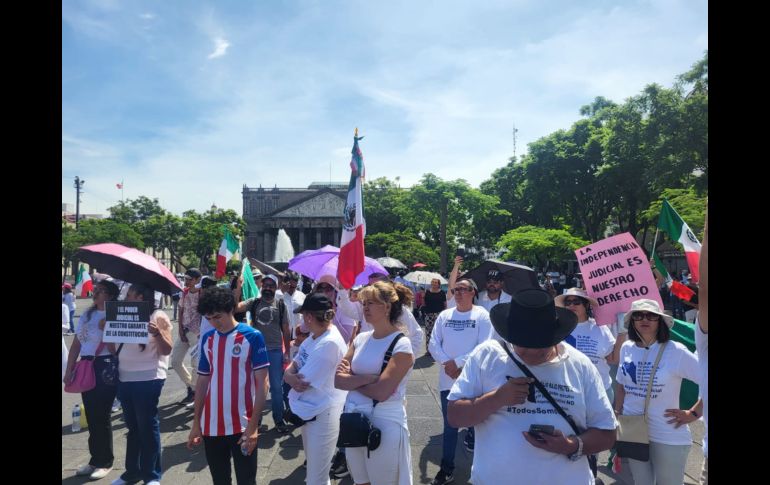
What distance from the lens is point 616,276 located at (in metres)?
4.87

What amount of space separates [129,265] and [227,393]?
77.9 inches

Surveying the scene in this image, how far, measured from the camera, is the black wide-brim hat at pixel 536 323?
87.8 inches

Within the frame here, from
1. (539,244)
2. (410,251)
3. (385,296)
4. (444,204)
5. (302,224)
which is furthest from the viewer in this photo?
(302,224)

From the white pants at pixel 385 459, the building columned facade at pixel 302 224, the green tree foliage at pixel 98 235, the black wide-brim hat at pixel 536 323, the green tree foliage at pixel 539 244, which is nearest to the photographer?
the black wide-brim hat at pixel 536 323

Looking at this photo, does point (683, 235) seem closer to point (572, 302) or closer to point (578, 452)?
point (572, 302)

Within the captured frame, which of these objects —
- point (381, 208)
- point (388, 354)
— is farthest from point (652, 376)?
point (381, 208)

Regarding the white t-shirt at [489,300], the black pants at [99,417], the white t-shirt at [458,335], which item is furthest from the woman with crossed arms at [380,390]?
the white t-shirt at [489,300]

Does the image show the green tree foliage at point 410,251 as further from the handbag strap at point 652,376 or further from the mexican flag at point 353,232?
the handbag strap at point 652,376

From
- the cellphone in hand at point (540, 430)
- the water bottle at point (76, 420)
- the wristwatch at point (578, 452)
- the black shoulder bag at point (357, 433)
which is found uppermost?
the cellphone in hand at point (540, 430)

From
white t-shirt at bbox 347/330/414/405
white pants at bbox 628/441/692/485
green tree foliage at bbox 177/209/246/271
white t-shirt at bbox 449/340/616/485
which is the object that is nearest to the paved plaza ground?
white pants at bbox 628/441/692/485
